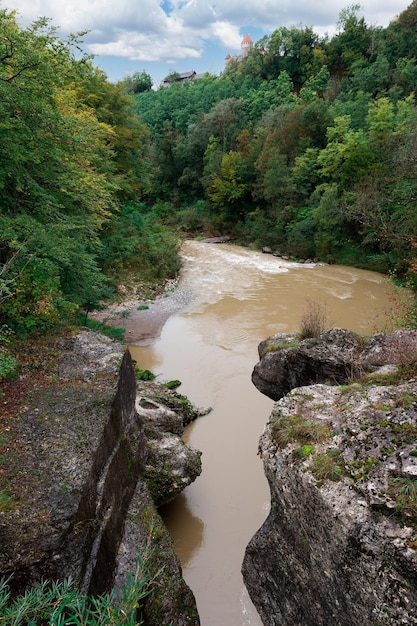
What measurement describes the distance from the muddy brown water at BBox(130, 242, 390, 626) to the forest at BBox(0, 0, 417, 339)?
2717 millimetres

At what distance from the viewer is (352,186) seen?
25750mm

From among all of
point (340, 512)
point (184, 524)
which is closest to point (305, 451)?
point (340, 512)

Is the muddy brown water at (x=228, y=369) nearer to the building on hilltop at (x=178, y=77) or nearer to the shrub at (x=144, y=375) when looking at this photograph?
the shrub at (x=144, y=375)

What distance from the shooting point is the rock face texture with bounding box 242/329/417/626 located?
140 inches

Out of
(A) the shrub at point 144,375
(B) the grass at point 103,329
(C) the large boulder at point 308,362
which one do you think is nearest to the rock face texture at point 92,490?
(C) the large boulder at point 308,362

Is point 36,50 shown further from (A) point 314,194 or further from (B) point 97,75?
(A) point 314,194

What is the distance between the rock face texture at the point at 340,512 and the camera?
3554mm

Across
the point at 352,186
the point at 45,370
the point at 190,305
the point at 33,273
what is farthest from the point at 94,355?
the point at 352,186

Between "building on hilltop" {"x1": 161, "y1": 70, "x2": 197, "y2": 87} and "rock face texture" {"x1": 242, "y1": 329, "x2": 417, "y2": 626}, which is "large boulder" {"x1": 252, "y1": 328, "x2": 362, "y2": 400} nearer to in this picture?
"rock face texture" {"x1": 242, "y1": 329, "x2": 417, "y2": 626}

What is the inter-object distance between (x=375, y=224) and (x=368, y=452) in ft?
72.4

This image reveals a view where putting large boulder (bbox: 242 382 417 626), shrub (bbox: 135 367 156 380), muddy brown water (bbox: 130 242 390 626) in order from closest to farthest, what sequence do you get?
large boulder (bbox: 242 382 417 626) → muddy brown water (bbox: 130 242 390 626) → shrub (bbox: 135 367 156 380)

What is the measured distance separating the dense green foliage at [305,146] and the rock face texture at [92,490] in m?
14.2

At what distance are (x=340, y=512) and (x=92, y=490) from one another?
313 centimetres

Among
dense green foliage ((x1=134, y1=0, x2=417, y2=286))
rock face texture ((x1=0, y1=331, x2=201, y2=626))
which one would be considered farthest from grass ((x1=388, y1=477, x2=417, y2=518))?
dense green foliage ((x1=134, y1=0, x2=417, y2=286))
